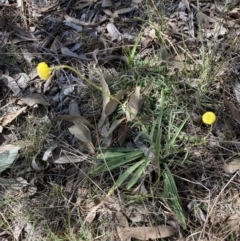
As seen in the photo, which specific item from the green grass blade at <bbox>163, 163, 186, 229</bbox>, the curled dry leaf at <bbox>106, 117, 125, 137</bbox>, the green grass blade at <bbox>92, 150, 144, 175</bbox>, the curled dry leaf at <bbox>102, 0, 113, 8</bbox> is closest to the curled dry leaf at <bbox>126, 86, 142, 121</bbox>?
the curled dry leaf at <bbox>106, 117, 125, 137</bbox>

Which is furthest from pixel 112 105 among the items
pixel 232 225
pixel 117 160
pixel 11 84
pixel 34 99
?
pixel 232 225

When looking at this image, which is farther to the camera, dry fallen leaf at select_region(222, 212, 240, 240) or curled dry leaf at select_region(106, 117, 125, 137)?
curled dry leaf at select_region(106, 117, 125, 137)

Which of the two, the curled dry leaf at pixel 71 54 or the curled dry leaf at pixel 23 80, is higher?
the curled dry leaf at pixel 71 54

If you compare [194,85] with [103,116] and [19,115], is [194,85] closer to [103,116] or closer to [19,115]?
[103,116]

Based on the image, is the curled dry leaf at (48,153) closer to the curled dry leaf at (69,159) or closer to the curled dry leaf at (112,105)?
the curled dry leaf at (69,159)

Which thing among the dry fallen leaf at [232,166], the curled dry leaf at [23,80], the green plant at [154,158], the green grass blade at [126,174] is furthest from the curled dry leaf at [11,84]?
the dry fallen leaf at [232,166]

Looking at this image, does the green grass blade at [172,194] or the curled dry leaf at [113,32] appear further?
the curled dry leaf at [113,32]

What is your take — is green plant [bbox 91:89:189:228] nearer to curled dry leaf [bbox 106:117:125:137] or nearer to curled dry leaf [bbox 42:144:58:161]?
curled dry leaf [bbox 106:117:125:137]
